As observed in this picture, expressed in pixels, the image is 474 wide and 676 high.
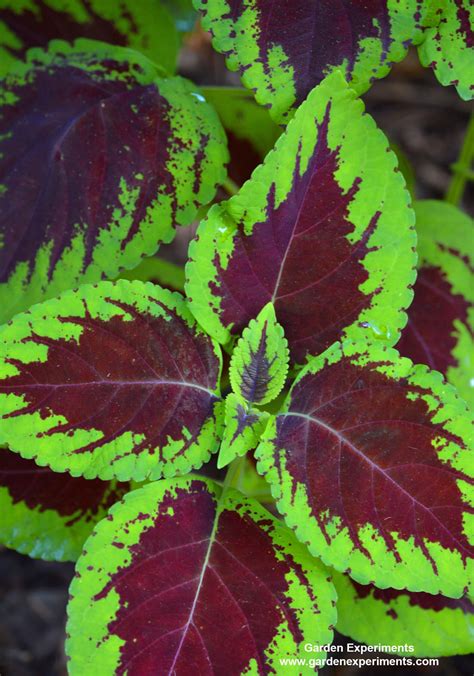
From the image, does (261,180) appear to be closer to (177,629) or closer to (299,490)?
(299,490)

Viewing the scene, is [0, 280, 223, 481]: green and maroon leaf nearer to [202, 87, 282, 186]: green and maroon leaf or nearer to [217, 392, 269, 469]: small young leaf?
[217, 392, 269, 469]: small young leaf

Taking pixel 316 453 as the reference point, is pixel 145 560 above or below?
below

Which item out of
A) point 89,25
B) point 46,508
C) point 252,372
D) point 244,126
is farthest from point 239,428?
point 89,25

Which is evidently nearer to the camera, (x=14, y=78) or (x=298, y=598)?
(x=298, y=598)

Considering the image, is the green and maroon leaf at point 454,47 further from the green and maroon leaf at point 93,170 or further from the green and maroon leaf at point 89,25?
the green and maroon leaf at point 89,25

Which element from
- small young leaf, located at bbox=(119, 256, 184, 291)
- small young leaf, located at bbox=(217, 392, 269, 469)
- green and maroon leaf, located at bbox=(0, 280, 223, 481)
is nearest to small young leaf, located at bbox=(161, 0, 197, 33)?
small young leaf, located at bbox=(119, 256, 184, 291)

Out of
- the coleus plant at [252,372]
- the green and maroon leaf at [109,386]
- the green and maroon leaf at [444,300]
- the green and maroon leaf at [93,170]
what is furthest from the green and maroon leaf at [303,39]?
the green and maroon leaf at [444,300]

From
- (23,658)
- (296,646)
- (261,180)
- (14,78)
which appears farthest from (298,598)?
(23,658)
